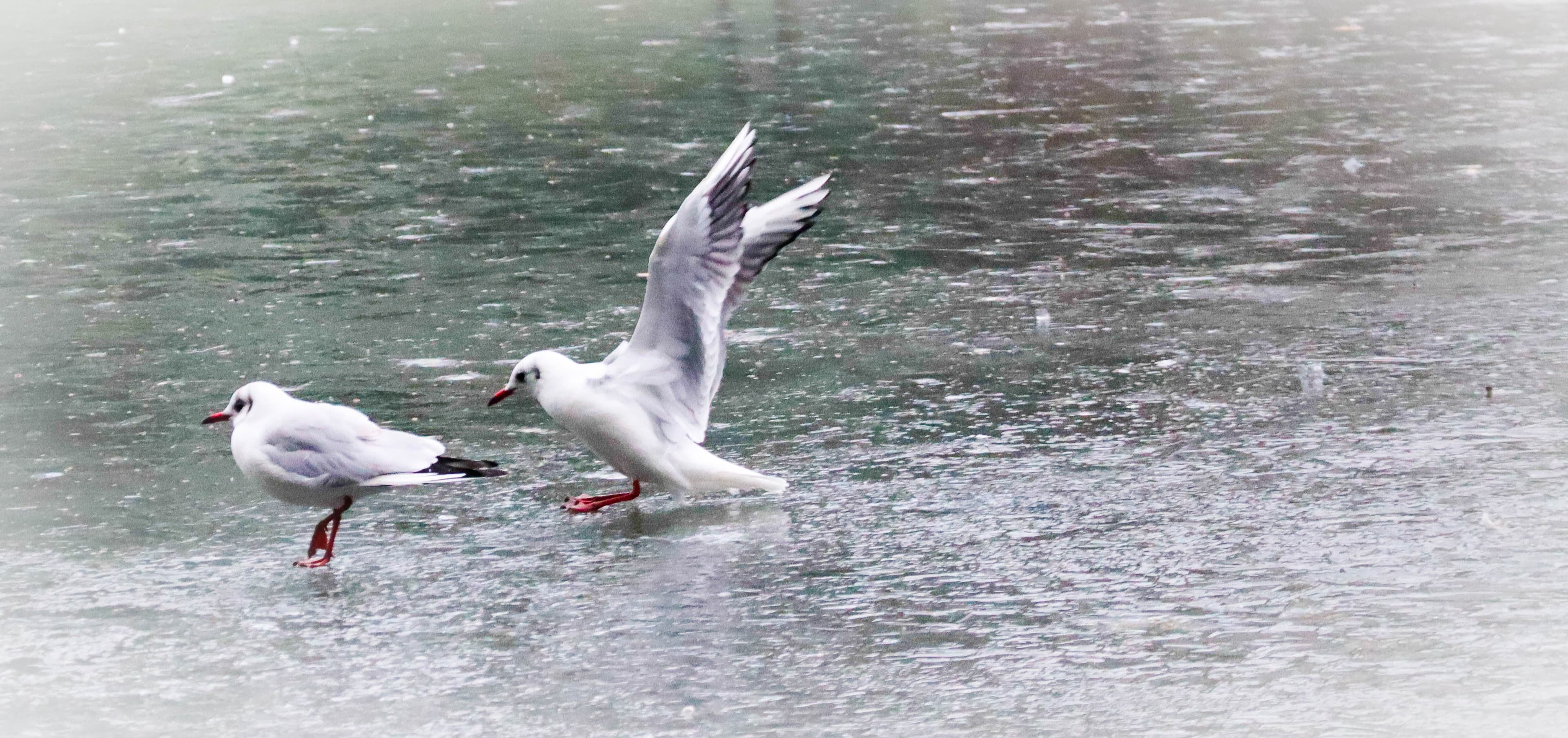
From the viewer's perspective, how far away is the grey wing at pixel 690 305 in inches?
209

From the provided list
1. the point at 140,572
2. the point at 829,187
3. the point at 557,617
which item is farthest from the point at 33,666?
the point at 829,187

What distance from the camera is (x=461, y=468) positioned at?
4.85 meters

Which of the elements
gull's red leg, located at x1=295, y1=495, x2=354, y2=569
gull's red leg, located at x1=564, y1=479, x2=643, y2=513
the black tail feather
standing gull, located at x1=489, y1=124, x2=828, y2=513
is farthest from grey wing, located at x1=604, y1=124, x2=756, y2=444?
gull's red leg, located at x1=295, y1=495, x2=354, y2=569

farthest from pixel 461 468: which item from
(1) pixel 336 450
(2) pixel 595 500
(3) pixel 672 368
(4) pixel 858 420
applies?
(4) pixel 858 420

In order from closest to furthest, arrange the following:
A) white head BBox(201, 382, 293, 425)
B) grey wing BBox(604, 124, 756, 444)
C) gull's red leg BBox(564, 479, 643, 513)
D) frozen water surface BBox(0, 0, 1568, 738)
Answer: frozen water surface BBox(0, 0, 1568, 738), white head BBox(201, 382, 293, 425), gull's red leg BBox(564, 479, 643, 513), grey wing BBox(604, 124, 756, 444)

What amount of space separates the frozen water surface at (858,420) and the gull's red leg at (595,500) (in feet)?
0.30

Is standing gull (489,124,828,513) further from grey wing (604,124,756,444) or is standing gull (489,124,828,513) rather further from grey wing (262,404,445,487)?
grey wing (262,404,445,487)

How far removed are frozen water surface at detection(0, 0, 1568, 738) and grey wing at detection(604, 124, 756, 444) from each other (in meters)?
0.32

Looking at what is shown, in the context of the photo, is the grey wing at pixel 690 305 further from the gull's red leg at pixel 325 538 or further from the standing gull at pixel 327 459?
the gull's red leg at pixel 325 538

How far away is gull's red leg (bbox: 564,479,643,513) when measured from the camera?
205 inches

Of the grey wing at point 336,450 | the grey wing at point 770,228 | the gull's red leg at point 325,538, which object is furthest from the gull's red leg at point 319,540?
the grey wing at point 770,228

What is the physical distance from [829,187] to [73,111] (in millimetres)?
6793

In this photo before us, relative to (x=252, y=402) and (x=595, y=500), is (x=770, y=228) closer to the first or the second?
(x=595, y=500)

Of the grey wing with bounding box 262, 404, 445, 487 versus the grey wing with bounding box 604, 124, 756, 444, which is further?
the grey wing with bounding box 604, 124, 756, 444
